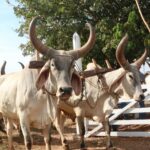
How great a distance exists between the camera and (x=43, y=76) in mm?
6117

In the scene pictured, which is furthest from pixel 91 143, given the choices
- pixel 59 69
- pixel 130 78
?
pixel 59 69

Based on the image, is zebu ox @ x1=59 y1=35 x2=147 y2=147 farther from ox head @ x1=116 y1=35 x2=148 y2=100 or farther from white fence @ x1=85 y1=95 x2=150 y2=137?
white fence @ x1=85 y1=95 x2=150 y2=137

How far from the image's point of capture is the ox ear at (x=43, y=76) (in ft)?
19.8

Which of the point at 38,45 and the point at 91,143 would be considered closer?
the point at 38,45

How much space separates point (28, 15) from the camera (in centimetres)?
1691

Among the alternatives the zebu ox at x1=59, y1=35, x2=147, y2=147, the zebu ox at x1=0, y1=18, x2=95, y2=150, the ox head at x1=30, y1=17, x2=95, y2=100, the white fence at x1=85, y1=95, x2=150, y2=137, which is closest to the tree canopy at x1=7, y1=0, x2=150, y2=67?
the white fence at x1=85, y1=95, x2=150, y2=137

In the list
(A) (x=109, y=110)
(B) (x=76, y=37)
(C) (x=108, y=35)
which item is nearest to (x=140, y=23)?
(C) (x=108, y=35)

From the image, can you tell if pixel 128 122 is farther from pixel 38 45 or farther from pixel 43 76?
pixel 38 45

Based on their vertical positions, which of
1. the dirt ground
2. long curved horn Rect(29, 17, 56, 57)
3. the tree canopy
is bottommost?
the dirt ground

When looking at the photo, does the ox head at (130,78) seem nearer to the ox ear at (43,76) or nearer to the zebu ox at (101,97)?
the zebu ox at (101,97)

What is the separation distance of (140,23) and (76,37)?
540cm

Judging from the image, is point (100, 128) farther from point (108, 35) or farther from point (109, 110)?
point (108, 35)

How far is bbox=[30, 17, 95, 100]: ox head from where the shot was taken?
5.68m

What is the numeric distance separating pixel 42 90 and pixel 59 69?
748mm
